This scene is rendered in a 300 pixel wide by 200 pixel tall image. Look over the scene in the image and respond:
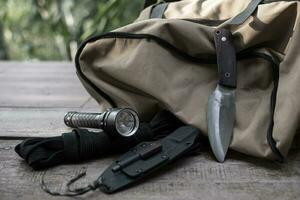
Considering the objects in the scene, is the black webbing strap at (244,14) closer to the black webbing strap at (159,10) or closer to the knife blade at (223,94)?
the knife blade at (223,94)

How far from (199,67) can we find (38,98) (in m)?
0.58

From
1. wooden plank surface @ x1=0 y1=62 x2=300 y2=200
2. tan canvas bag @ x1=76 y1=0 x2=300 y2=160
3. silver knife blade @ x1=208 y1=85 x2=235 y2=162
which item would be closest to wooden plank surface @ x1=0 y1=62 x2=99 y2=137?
wooden plank surface @ x1=0 y1=62 x2=300 y2=200

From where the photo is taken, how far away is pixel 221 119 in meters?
0.89

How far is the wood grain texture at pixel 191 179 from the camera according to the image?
0.73 m

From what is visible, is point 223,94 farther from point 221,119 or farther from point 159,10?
point 159,10

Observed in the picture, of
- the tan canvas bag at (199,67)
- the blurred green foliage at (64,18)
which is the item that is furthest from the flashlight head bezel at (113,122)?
the blurred green foliage at (64,18)

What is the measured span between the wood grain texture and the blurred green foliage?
1.15m

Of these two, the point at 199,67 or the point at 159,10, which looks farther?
the point at 159,10

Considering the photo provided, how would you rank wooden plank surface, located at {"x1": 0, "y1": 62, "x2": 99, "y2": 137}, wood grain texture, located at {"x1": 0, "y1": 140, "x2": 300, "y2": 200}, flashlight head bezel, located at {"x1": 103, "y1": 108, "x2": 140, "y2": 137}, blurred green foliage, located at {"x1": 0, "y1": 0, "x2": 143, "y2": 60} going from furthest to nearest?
1. blurred green foliage, located at {"x1": 0, "y1": 0, "x2": 143, "y2": 60}
2. wooden plank surface, located at {"x1": 0, "y1": 62, "x2": 99, "y2": 137}
3. flashlight head bezel, located at {"x1": 103, "y1": 108, "x2": 140, "y2": 137}
4. wood grain texture, located at {"x1": 0, "y1": 140, "x2": 300, "y2": 200}

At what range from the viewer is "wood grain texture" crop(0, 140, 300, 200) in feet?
2.38

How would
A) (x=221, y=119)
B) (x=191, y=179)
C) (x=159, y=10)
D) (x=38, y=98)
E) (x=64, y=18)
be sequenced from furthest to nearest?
1. (x=64, y=18)
2. (x=38, y=98)
3. (x=159, y=10)
4. (x=221, y=119)
5. (x=191, y=179)

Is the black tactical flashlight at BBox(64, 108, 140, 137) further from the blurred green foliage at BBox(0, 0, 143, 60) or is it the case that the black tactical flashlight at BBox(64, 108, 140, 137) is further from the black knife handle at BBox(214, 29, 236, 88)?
the blurred green foliage at BBox(0, 0, 143, 60)

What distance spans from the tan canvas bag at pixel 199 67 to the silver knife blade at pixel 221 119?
0.01 m

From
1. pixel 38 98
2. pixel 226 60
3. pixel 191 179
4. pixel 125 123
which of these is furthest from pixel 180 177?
pixel 38 98
